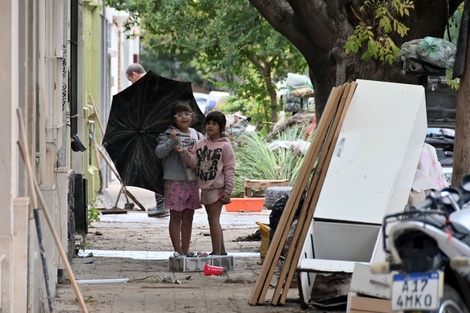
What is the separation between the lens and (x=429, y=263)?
6195mm

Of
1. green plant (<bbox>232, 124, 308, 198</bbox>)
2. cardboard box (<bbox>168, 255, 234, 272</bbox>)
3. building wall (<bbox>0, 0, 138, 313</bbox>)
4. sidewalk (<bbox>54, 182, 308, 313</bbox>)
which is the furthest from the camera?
green plant (<bbox>232, 124, 308, 198</bbox>)

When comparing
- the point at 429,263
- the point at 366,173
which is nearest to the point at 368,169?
the point at 366,173

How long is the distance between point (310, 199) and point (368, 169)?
0.57 meters

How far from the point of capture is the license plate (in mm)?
5984

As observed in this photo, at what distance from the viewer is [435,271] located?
20.0 ft

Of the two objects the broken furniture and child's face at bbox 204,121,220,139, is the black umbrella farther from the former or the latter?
the broken furniture

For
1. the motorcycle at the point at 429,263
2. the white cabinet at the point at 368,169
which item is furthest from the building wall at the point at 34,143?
the motorcycle at the point at 429,263

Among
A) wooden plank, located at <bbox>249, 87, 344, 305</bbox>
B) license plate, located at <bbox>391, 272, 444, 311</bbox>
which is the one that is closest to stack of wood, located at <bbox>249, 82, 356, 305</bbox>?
wooden plank, located at <bbox>249, 87, 344, 305</bbox>

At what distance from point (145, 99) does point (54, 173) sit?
3253 mm

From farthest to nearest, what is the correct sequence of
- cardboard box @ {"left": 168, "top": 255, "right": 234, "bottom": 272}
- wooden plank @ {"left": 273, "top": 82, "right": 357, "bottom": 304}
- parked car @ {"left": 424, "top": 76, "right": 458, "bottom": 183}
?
parked car @ {"left": 424, "top": 76, "right": 458, "bottom": 183} < cardboard box @ {"left": 168, "top": 255, "right": 234, "bottom": 272} < wooden plank @ {"left": 273, "top": 82, "right": 357, "bottom": 304}

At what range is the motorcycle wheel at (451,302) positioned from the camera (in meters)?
6.28

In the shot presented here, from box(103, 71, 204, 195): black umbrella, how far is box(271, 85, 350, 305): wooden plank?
4.04 meters

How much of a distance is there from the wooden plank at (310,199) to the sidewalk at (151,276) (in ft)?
0.69

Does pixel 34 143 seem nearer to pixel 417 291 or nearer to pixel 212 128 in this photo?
pixel 212 128
